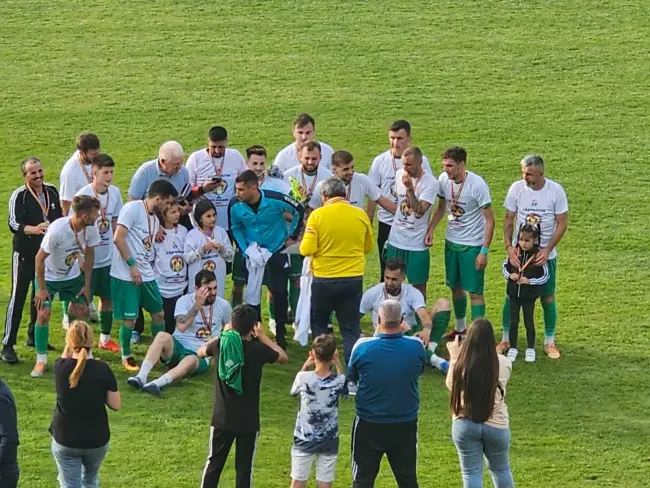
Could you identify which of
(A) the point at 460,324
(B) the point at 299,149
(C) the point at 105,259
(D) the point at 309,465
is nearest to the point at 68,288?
(C) the point at 105,259

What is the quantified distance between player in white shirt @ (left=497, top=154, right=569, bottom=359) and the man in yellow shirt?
155 centimetres

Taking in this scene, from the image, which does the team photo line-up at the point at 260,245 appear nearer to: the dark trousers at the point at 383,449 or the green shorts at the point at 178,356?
the green shorts at the point at 178,356

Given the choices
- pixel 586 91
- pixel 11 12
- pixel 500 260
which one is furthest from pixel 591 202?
pixel 11 12

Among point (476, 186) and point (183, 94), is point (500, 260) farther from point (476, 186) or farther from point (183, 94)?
point (183, 94)

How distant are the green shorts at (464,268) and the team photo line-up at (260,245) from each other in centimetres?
1

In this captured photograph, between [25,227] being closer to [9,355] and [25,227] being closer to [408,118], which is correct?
[9,355]

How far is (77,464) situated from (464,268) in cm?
429

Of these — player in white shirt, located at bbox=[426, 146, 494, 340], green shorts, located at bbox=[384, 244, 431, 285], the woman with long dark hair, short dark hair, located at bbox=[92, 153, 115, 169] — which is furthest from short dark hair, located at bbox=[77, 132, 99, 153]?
the woman with long dark hair

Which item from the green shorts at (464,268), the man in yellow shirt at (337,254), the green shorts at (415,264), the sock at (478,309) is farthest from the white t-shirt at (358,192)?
the sock at (478,309)

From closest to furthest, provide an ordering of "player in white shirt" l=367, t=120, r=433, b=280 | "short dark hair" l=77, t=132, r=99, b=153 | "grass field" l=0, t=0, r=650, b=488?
"grass field" l=0, t=0, r=650, b=488
"short dark hair" l=77, t=132, r=99, b=153
"player in white shirt" l=367, t=120, r=433, b=280

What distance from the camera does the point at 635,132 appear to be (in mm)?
16344

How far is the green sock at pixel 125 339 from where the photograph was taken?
405 inches

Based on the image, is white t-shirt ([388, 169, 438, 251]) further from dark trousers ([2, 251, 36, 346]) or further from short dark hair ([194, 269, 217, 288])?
dark trousers ([2, 251, 36, 346])

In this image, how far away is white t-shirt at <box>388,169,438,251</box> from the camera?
10.7m
